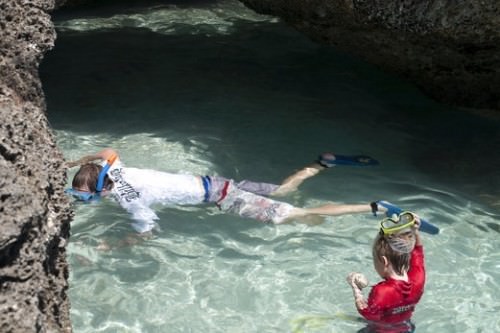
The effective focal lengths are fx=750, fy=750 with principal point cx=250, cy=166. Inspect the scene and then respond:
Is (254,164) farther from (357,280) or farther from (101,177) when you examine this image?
(357,280)

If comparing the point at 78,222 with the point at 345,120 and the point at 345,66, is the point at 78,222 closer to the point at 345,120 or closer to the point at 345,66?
the point at 345,120

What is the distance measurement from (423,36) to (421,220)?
204cm

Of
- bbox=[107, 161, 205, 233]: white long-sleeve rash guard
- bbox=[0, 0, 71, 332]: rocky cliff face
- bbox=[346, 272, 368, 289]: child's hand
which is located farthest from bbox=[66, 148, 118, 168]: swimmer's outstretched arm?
bbox=[346, 272, 368, 289]: child's hand

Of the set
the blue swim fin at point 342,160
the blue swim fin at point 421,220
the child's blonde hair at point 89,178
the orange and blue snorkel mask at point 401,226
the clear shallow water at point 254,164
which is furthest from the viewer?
the blue swim fin at point 342,160

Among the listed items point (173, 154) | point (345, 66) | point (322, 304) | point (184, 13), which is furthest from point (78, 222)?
point (184, 13)

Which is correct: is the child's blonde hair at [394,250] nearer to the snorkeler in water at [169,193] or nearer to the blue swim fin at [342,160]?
the snorkeler in water at [169,193]

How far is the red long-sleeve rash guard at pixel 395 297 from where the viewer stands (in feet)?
13.0

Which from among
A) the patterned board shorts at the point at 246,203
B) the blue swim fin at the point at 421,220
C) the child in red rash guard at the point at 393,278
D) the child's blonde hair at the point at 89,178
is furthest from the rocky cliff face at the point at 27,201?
the blue swim fin at the point at 421,220

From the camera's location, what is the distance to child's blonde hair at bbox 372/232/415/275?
13.0ft

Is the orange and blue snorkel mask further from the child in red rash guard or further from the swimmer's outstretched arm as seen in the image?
the swimmer's outstretched arm

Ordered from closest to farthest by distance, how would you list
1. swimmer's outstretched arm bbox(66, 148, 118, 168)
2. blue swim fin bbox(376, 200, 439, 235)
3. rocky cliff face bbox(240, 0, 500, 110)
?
1. blue swim fin bbox(376, 200, 439, 235)
2. swimmer's outstretched arm bbox(66, 148, 118, 168)
3. rocky cliff face bbox(240, 0, 500, 110)

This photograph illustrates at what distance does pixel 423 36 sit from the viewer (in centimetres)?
656

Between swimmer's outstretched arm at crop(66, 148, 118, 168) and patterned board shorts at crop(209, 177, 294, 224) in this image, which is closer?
patterned board shorts at crop(209, 177, 294, 224)

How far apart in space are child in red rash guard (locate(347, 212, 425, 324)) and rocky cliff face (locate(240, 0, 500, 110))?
2.73m
